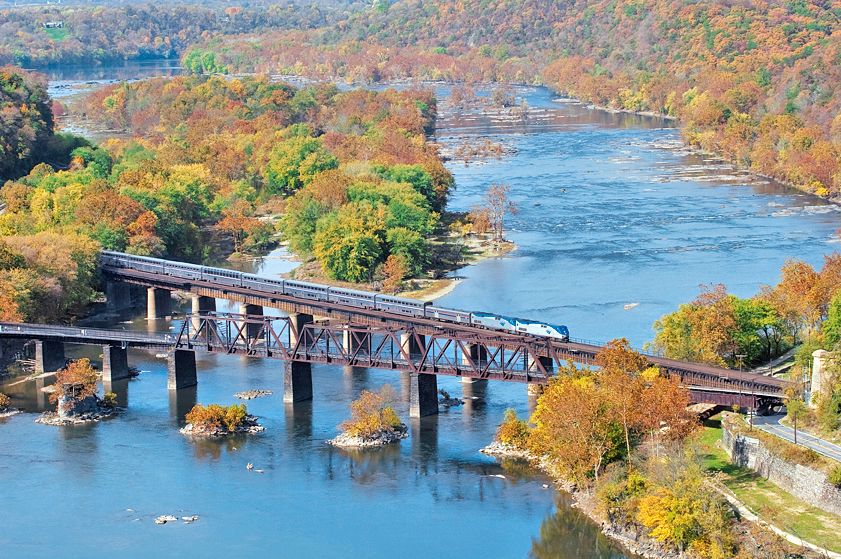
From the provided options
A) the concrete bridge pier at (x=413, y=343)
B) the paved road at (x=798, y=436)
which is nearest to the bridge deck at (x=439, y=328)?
the concrete bridge pier at (x=413, y=343)

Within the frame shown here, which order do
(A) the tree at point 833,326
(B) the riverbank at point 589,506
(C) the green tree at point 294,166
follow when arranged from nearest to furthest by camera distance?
(B) the riverbank at point 589,506
(A) the tree at point 833,326
(C) the green tree at point 294,166

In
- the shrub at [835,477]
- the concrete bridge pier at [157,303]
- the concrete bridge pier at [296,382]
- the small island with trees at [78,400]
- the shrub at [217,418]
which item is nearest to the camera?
the shrub at [835,477]

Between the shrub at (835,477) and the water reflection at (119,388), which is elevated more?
the shrub at (835,477)

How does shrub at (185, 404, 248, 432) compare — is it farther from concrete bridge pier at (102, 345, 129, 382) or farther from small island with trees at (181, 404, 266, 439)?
concrete bridge pier at (102, 345, 129, 382)

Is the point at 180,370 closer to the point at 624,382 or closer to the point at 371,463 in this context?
the point at 371,463

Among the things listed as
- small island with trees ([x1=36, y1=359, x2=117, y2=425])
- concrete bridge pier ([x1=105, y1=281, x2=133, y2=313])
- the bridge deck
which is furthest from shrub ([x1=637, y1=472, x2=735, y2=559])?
concrete bridge pier ([x1=105, y1=281, x2=133, y2=313])

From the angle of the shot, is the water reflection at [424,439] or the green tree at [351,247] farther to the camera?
the green tree at [351,247]

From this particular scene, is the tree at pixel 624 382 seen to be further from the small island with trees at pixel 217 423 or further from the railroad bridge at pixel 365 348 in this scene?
the small island with trees at pixel 217 423

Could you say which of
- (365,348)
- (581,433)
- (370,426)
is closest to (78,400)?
(370,426)
